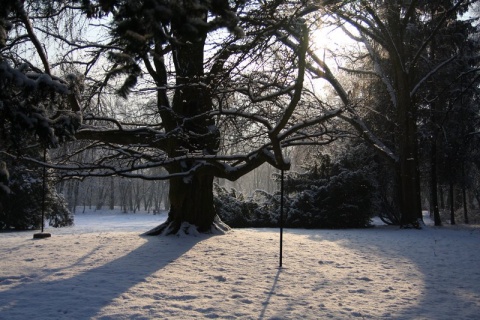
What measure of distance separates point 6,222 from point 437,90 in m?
20.0

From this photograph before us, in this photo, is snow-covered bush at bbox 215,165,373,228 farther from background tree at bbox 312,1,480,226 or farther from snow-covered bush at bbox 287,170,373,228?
background tree at bbox 312,1,480,226

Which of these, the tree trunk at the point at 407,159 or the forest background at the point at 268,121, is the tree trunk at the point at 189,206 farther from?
the tree trunk at the point at 407,159

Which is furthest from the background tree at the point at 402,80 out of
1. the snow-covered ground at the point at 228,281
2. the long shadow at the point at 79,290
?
the long shadow at the point at 79,290

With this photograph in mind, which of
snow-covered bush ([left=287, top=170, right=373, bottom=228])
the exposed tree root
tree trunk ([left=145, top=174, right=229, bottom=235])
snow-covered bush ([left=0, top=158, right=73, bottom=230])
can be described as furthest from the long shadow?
snow-covered bush ([left=287, top=170, right=373, bottom=228])

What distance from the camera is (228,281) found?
20.1 ft

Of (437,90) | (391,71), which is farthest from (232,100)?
(437,90)

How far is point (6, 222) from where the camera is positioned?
14891 mm

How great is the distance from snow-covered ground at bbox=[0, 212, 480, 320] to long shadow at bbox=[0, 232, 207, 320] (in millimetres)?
12

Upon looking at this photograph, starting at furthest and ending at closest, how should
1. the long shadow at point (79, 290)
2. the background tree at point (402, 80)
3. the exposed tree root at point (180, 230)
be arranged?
the background tree at point (402, 80)
the exposed tree root at point (180, 230)
the long shadow at point (79, 290)

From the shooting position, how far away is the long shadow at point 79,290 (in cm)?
439

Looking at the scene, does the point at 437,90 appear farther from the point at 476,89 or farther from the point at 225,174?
the point at 225,174

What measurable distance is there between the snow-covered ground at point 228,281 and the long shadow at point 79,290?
1cm

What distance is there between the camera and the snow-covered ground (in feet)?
15.3

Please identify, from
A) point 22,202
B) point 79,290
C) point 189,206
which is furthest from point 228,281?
point 22,202
